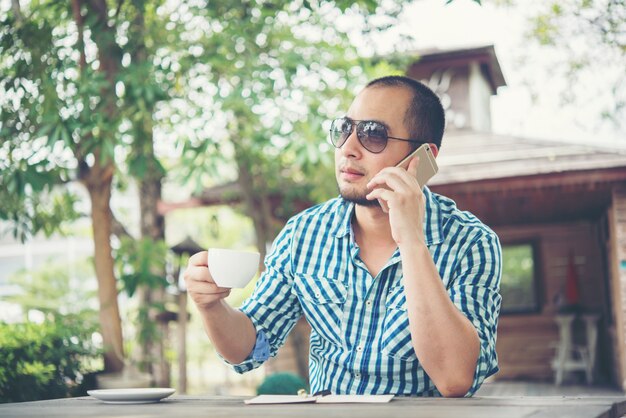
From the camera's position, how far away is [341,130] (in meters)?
2.55

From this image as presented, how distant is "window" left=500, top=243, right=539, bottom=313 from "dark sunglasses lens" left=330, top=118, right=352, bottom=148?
1146 centimetres

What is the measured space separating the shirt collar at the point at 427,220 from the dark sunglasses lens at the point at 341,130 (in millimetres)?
185

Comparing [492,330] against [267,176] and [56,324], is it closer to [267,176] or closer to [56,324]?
[56,324]

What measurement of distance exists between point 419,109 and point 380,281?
58 cm

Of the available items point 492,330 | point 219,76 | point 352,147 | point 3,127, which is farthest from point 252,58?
point 492,330

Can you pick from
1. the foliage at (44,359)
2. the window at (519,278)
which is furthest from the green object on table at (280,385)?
the window at (519,278)

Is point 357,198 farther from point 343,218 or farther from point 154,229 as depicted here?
point 154,229

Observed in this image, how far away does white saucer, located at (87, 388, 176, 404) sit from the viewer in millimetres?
2010

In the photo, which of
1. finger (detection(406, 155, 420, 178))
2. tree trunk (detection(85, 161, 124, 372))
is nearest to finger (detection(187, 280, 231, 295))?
finger (detection(406, 155, 420, 178))

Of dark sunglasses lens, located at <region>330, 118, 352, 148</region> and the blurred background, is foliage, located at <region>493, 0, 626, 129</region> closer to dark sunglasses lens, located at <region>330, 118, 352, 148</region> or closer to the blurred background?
→ the blurred background

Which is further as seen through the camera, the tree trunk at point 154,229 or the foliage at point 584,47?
the foliage at point 584,47

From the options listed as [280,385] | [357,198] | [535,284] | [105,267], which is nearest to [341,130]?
[357,198]

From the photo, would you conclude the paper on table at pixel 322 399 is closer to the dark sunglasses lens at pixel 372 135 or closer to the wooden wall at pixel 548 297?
the dark sunglasses lens at pixel 372 135

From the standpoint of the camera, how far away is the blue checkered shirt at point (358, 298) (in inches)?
88.1
